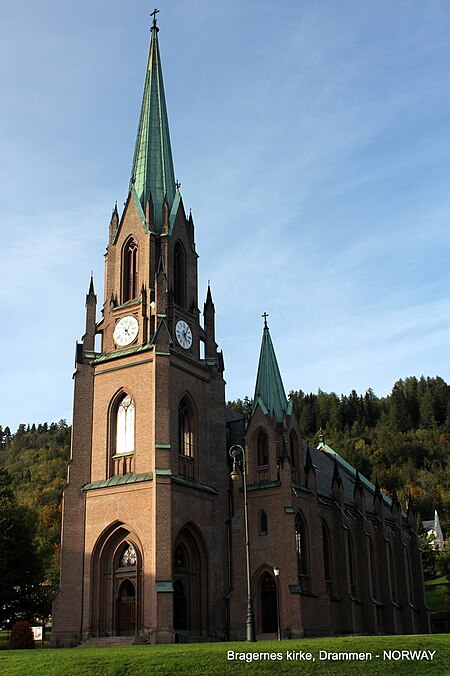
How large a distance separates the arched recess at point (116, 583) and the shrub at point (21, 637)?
194 inches

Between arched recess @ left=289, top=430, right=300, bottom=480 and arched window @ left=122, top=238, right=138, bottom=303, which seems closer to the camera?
arched recess @ left=289, top=430, right=300, bottom=480

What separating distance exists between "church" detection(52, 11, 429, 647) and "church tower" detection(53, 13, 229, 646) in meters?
0.09

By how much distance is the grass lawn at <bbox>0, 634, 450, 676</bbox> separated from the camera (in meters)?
25.8

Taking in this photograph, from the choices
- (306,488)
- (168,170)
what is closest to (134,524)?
(306,488)

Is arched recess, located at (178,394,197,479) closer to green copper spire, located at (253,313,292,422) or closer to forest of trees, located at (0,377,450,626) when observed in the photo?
green copper spire, located at (253,313,292,422)

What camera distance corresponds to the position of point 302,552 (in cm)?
4859

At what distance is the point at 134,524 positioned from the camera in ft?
143

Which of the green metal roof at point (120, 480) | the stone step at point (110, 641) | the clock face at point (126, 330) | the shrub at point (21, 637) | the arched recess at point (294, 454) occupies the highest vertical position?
the clock face at point (126, 330)

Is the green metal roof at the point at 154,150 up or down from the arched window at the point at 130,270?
up

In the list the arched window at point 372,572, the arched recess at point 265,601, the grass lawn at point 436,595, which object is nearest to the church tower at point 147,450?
the arched recess at point 265,601

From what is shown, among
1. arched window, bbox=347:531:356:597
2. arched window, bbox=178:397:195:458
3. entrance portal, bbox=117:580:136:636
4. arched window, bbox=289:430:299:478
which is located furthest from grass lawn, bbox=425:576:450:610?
entrance portal, bbox=117:580:136:636

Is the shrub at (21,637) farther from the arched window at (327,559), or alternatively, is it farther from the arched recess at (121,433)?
the arched window at (327,559)

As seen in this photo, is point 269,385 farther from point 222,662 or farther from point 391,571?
point 222,662

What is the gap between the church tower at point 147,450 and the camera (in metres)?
43.0
